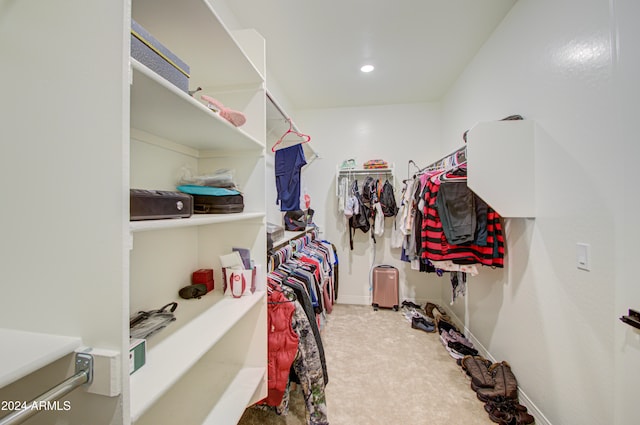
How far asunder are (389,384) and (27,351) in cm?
200

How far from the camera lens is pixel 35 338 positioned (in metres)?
0.53

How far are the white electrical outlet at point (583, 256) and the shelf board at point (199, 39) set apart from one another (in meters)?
1.86

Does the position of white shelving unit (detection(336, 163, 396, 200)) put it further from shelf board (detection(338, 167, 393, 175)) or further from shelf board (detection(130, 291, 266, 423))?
shelf board (detection(130, 291, 266, 423))

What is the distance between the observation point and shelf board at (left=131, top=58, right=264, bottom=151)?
2.06ft

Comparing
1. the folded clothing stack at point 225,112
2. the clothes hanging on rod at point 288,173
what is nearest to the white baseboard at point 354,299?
the clothes hanging on rod at point 288,173

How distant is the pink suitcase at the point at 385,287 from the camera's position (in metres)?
3.09

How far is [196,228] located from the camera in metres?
1.30

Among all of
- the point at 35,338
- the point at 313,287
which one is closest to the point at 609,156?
the point at 313,287

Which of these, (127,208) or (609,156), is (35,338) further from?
(609,156)

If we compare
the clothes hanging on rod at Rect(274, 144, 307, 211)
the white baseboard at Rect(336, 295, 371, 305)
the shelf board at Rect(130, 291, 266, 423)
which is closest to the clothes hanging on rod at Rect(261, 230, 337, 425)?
the shelf board at Rect(130, 291, 266, 423)

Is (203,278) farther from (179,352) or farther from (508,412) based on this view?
(508,412)

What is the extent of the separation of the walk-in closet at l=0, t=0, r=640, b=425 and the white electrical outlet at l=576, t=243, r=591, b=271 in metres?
0.02

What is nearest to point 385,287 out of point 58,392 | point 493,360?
point 493,360

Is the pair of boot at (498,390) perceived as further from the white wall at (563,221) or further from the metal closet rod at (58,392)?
the metal closet rod at (58,392)
